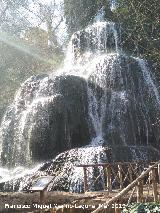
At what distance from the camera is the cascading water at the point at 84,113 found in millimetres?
21375

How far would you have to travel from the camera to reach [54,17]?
41.8 meters

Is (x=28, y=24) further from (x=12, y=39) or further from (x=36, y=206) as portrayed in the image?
(x=36, y=206)

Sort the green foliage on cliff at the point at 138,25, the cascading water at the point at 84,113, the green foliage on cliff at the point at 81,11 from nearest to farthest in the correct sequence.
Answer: the cascading water at the point at 84,113
the green foliage on cliff at the point at 138,25
the green foliage on cliff at the point at 81,11

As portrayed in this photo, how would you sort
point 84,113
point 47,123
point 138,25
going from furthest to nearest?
point 138,25, point 84,113, point 47,123

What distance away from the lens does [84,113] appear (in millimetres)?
22422

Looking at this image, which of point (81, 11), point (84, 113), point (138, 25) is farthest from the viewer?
point (81, 11)

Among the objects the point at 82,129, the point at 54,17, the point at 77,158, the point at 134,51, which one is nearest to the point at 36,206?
the point at 77,158

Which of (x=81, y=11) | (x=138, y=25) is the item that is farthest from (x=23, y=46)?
(x=138, y=25)

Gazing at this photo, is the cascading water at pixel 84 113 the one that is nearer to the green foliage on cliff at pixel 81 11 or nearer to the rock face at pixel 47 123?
the rock face at pixel 47 123

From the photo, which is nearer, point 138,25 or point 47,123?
point 47,123

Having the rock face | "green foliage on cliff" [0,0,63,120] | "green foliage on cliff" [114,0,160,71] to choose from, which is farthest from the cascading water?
"green foliage on cliff" [0,0,63,120]

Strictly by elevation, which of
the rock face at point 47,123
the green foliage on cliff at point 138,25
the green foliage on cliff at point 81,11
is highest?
the green foliage on cliff at point 81,11

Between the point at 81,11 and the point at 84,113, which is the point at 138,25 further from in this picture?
the point at 81,11

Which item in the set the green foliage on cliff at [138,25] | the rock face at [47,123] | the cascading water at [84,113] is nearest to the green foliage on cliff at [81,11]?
Result: the green foliage on cliff at [138,25]
